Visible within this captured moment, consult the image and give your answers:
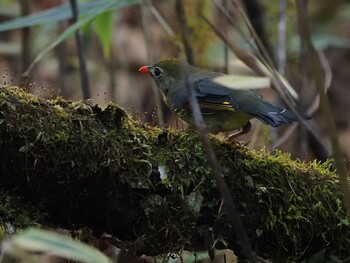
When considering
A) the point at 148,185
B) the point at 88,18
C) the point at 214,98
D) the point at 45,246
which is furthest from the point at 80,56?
the point at 45,246

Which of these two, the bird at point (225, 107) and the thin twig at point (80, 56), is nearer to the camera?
the bird at point (225, 107)

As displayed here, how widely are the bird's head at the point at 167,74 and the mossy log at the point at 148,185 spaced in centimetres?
75

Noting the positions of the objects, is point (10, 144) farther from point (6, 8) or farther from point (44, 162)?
point (6, 8)

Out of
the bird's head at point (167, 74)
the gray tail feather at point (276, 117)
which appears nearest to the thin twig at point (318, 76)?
the gray tail feather at point (276, 117)

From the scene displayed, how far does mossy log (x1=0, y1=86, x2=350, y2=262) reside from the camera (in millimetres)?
2592

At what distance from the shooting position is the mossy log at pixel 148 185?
259cm

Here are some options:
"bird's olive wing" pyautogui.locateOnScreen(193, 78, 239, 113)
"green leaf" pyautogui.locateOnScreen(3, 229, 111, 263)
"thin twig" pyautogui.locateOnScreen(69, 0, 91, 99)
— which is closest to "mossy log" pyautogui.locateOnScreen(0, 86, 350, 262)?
"bird's olive wing" pyautogui.locateOnScreen(193, 78, 239, 113)

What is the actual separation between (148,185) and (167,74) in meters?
1.12

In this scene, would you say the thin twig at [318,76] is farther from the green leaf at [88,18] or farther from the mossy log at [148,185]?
the green leaf at [88,18]

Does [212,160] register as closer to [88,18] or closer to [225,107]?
[225,107]

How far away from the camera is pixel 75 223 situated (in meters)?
2.70

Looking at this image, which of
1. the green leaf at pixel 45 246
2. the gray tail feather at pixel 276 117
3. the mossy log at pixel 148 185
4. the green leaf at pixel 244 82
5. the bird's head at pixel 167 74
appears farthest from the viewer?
the bird's head at pixel 167 74

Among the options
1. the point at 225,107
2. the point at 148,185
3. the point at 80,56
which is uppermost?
the point at 80,56

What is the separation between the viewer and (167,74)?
12.1 feet
